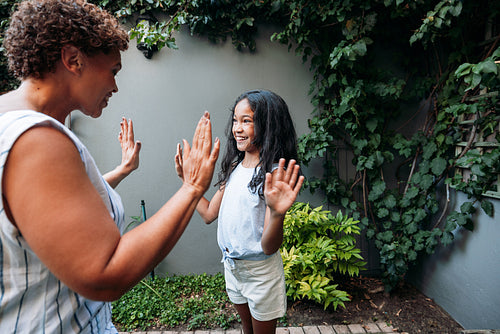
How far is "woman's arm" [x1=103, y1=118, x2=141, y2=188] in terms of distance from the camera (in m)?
1.46

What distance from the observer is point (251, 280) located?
166cm

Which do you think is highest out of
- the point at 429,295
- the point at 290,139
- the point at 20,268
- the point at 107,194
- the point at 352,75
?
the point at 352,75

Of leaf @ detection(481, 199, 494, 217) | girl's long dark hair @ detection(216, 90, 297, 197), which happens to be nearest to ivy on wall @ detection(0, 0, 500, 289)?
leaf @ detection(481, 199, 494, 217)

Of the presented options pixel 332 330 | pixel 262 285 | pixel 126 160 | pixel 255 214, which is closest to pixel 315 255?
pixel 332 330

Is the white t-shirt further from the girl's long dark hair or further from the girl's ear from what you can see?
the girl's ear

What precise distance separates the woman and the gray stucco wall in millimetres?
2614

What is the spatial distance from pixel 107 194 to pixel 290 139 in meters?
1.21

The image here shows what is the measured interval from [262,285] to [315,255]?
1.18 meters

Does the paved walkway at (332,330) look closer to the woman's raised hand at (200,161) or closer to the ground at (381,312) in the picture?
the ground at (381,312)

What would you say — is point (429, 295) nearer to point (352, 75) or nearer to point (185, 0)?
point (352, 75)

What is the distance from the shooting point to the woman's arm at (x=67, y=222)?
0.58 m

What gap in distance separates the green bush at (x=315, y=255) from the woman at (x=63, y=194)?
6.53ft

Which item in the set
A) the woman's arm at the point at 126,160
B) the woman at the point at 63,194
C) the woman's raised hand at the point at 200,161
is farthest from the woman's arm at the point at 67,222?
the woman's arm at the point at 126,160

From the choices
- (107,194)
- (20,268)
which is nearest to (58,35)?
(107,194)
